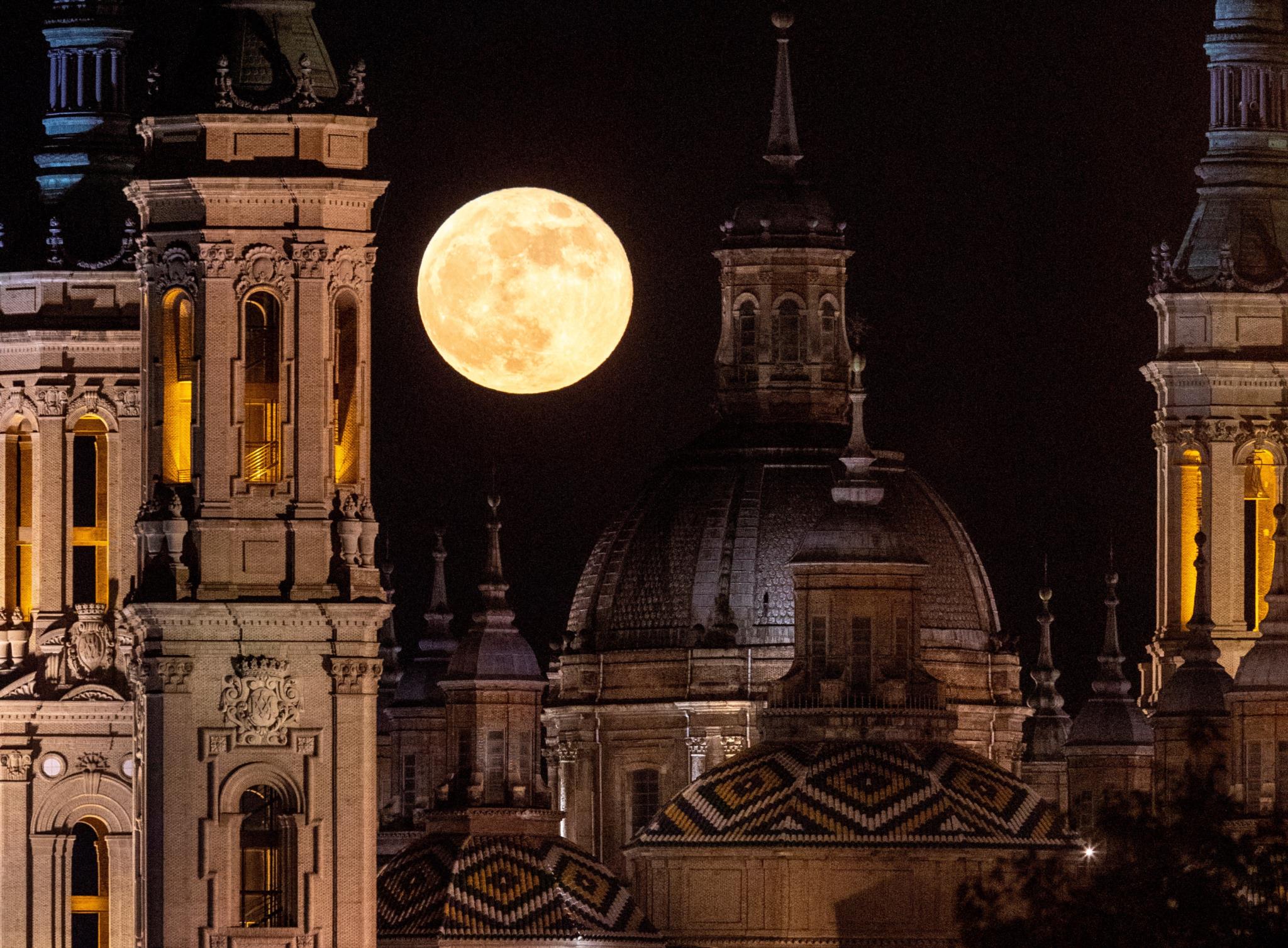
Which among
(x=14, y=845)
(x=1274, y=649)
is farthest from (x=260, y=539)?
(x=1274, y=649)

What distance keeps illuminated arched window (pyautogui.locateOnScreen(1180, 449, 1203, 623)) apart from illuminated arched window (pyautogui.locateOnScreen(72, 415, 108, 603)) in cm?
2757

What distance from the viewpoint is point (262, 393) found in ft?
502

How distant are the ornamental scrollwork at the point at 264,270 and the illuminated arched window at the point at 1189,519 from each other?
3930cm

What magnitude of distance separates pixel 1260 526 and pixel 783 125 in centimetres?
1290

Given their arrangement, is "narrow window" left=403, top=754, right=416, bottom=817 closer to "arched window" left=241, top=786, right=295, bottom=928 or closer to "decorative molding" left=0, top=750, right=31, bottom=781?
"decorative molding" left=0, top=750, right=31, bottom=781

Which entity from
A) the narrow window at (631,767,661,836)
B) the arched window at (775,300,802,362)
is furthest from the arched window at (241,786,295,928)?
the arched window at (775,300,802,362)

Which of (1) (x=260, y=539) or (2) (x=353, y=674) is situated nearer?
(2) (x=353, y=674)

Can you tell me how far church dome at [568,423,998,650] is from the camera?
19012cm

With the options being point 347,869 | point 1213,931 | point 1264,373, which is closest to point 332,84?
point 347,869

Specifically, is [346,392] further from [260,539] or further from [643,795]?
[643,795]

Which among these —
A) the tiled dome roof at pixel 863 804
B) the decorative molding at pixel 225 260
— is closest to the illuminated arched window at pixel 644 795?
the tiled dome roof at pixel 863 804

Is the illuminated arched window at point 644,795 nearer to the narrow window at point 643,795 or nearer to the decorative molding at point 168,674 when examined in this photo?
the narrow window at point 643,795

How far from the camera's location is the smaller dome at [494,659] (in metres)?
185

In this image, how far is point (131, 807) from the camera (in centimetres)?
16425
